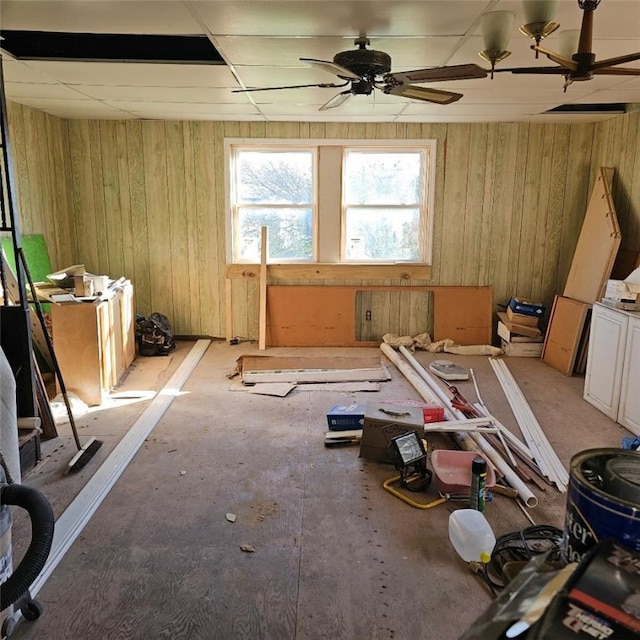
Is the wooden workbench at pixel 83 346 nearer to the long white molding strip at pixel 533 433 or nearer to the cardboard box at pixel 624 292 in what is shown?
the long white molding strip at pixel 533 433

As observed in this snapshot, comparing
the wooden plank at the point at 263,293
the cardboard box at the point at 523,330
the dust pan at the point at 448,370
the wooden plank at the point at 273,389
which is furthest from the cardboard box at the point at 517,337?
the wooden plank at the point at 263,293

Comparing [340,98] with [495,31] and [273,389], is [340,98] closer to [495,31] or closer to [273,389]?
[495,31]

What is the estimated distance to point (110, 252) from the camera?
6.15m

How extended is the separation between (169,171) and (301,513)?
4.43m

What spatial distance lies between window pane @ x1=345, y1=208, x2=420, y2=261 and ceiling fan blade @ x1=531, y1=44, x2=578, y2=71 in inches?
146

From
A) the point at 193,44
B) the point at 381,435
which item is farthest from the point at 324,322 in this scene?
the point at 193,44

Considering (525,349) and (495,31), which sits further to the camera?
(525,349)

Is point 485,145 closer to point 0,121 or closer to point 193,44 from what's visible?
point 193,44

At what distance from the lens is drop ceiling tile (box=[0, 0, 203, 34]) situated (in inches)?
96.0

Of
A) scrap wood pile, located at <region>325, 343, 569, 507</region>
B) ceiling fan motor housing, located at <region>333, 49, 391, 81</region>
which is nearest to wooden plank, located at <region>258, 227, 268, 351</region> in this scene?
scrap wood pile, located at <region>325, 343, 569, 507</region>

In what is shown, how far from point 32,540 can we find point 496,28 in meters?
2.83

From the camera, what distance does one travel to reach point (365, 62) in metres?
2.90

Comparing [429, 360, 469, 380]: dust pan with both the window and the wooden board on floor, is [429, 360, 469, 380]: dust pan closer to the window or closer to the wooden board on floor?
the wooden board on floor

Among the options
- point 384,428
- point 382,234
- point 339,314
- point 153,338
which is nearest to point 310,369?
point 339,314
